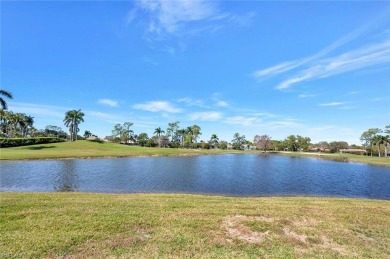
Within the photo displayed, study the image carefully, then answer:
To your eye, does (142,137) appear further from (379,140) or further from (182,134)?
(379,140)

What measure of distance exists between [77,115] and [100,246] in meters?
113

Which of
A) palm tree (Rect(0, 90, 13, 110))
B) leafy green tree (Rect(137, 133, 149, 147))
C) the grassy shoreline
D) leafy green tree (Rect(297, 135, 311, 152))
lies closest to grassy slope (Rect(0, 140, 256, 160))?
the grassy shoreline

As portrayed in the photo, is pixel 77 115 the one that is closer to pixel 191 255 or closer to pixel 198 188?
pixel 198 188

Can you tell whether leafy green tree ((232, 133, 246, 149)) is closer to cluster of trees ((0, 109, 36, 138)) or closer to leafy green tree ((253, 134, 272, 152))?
leafy green tree ((253, 134, 272, 152))

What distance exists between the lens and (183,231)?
830cm

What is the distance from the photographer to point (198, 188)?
23.5m

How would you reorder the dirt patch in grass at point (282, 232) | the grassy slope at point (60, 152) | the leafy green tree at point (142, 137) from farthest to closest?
the leafy green tree at point (142, 137) → the grassy slope at point (60, 152) → the dirt patch in grass at point (282, 232)

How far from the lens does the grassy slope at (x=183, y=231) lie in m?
6.93

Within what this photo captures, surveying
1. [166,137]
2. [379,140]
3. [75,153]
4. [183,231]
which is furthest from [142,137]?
[183,231]

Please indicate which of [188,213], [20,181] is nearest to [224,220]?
[188,213]

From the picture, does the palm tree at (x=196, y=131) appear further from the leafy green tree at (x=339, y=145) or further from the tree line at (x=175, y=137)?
the leafy green tree at (x=339, y=145)

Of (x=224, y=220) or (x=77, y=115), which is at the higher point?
(x=77, y=115)

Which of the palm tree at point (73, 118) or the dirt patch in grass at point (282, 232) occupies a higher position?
the palm tree at point (73, 118)

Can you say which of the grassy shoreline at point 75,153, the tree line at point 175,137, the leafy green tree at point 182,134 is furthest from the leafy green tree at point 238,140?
the grassy shoreline at point 75,153
